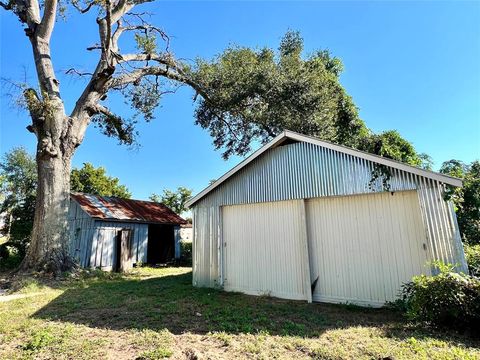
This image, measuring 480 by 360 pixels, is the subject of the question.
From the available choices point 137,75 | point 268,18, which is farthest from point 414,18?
point 137,75

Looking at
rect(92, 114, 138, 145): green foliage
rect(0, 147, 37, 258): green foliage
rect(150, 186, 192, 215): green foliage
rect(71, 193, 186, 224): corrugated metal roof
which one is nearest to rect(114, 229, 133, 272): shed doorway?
rect(71, 193, 186, 224): corrugated metal roof

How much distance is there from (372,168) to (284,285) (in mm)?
4033

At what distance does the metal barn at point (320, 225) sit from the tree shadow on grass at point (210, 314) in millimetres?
712

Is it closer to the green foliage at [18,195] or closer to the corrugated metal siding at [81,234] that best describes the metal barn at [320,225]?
the corrugated metal siding at [81,234]

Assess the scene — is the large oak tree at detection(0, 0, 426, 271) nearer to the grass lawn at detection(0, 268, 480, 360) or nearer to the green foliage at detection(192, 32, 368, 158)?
the green foliage at detection(192, 32, 368, 158)

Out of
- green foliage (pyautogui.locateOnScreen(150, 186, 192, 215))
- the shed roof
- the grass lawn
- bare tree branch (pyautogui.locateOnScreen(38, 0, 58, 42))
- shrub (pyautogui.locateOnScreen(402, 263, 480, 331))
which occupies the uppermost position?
bare tree branch (pyautogui.locateOnScreen(38, 0, 58, 42))

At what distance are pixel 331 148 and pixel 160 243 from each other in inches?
636

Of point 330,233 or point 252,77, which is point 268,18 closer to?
point 252,77

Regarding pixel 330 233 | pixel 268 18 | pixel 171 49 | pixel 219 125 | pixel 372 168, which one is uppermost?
pixel 171 49

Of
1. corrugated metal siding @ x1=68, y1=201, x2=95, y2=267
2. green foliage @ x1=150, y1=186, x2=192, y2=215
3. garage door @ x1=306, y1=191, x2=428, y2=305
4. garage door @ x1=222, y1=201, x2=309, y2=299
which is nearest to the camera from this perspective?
garage door @ x1=306, y1=191, x2=428, y2=305

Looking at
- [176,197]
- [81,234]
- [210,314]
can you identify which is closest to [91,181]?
[176,197]

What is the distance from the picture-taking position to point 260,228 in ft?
29.1

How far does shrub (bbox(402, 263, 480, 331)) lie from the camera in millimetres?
4816

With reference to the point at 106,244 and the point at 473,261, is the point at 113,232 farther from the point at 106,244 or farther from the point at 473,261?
the point at 473,261
